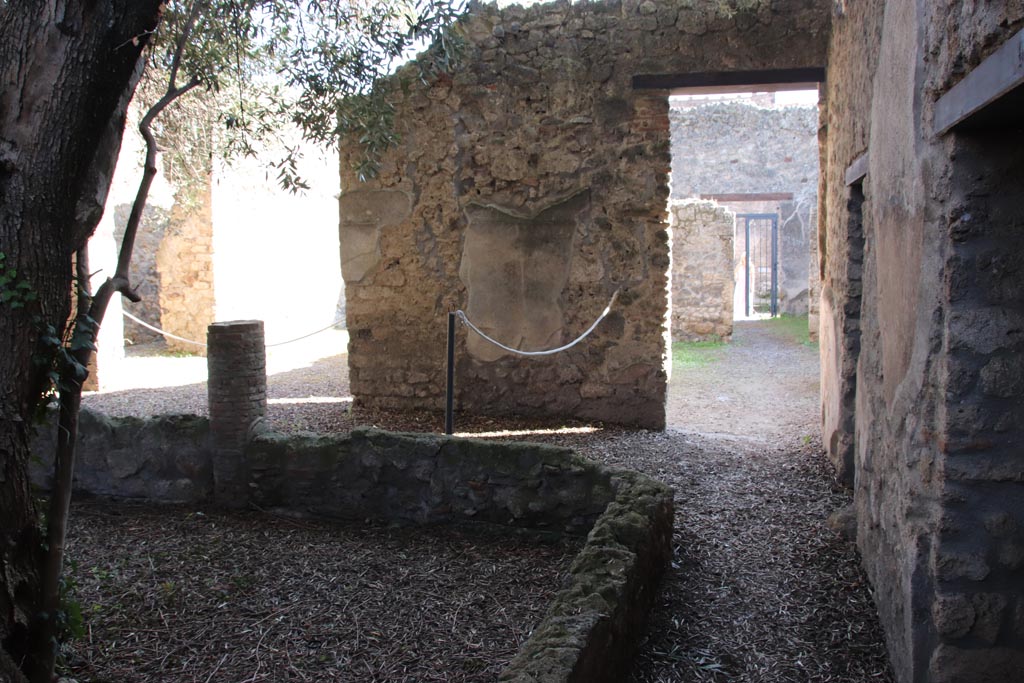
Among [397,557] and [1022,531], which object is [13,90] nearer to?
[397,557]

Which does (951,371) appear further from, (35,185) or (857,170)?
(35,185)

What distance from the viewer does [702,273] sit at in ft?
42.4

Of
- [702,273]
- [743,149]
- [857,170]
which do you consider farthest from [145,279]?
[743,149]

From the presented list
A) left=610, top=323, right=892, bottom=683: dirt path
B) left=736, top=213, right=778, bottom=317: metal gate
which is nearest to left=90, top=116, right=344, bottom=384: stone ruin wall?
left=610, top=323, right=892, bottom=683: dirt path

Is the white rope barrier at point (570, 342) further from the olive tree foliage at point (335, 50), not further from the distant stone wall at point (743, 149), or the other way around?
the distant stone wall at point (743, 149)

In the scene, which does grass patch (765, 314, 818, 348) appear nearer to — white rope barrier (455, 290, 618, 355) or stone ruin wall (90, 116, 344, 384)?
white rope barrier (455, 290, 618, 355)

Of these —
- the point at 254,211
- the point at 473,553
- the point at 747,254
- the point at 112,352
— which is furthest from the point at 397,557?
the point at 747,254

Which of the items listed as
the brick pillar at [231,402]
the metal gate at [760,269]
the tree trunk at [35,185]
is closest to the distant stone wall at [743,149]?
the metal gate at [760,269]

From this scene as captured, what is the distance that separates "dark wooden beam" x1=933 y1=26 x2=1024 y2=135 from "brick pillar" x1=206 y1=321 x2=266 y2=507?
Result: 12.2ft

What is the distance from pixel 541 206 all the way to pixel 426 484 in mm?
2827

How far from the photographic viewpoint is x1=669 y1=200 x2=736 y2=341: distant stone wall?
12914 millimetres

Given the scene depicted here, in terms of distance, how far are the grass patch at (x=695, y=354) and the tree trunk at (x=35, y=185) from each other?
8.62 meters

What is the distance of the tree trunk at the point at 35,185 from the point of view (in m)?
2.50

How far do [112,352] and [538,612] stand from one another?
25.8 feet
